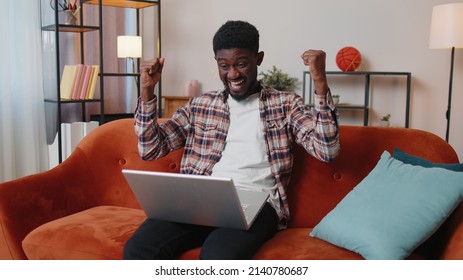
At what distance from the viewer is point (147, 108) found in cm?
178

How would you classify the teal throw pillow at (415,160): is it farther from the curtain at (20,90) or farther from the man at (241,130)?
the curtain at (20,90)

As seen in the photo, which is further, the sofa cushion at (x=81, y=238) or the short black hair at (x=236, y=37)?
the short black hair at (x=236, y=37)

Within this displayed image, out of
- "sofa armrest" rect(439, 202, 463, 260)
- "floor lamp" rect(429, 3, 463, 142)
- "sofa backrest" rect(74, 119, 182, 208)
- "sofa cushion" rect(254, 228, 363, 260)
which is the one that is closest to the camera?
"sofa armrest" rect(439, 202, 463, 260)

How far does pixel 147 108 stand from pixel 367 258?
87 centimetres

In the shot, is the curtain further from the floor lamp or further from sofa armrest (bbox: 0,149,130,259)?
the floor lamp

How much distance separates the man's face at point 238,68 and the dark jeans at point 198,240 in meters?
0.44

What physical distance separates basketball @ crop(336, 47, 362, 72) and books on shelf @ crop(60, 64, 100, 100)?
1965 millimetres

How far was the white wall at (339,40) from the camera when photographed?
423 centimetres

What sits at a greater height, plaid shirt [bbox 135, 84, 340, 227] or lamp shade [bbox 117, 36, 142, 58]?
lamp shade [bbox 117, 36, 142, 58]

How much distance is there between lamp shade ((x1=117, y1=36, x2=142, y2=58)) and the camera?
420 centimetres

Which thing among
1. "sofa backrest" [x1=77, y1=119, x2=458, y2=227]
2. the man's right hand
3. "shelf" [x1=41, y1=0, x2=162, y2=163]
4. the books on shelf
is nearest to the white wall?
"shelf" [x1=41, y1=0, x2=162, y2=163]

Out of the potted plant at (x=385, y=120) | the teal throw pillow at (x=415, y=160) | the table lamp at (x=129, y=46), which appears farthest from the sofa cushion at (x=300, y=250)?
the table lamp at (x=129, y=46)

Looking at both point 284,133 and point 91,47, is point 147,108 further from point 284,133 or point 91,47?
point 91,47
